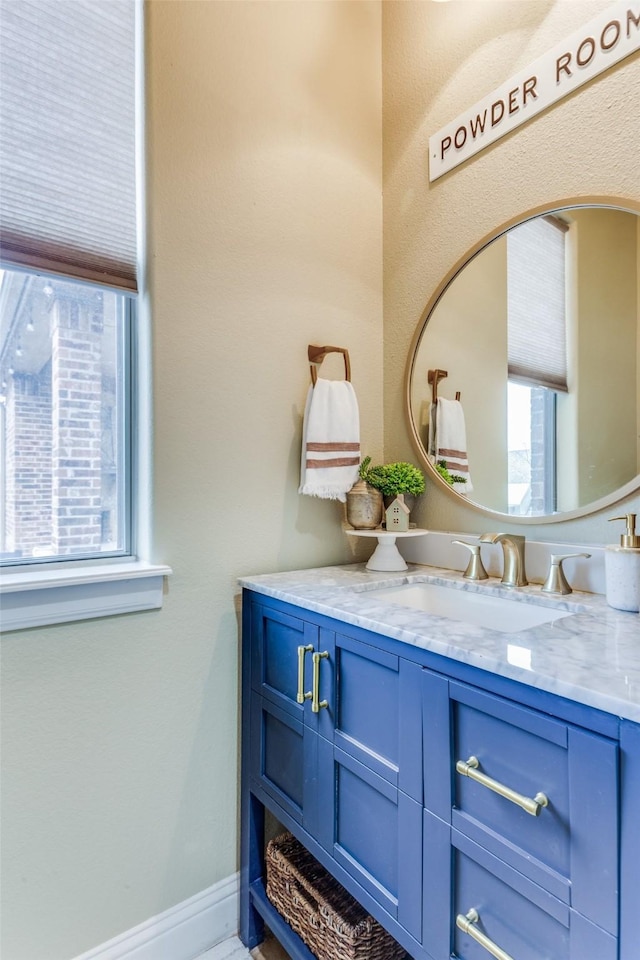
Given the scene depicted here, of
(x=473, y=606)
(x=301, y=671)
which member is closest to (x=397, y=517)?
(x=473, y=606)

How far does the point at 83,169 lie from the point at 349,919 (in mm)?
1818

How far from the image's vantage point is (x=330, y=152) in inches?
65.1

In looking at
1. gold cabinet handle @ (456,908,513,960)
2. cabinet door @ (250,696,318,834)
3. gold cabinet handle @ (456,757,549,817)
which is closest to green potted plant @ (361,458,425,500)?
cabinet door @ (250,696,318,834)

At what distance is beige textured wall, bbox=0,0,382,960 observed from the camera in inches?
45.4

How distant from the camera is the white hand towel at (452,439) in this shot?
4.95 ft

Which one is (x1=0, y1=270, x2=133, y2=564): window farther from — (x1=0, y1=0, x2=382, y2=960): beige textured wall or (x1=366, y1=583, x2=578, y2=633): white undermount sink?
(x1=366, y1=583, x2=578, y2=633): white undermount sink

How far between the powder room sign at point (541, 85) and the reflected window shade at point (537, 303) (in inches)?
11.5

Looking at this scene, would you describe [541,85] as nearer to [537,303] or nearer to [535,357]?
[537,303]

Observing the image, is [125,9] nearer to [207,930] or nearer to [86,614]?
[86,614]

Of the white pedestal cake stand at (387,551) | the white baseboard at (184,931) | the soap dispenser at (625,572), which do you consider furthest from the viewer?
the white pedestal cake stand at (387,551)

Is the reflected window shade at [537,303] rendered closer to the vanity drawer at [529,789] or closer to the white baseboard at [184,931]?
the vanity drawer at [529,789]

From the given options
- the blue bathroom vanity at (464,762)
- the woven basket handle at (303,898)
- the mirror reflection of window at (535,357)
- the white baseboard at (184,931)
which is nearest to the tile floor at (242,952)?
the white baseboard at (184,931)

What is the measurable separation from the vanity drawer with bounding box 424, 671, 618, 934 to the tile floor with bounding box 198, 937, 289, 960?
0.91 metres

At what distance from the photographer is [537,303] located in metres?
1.34
